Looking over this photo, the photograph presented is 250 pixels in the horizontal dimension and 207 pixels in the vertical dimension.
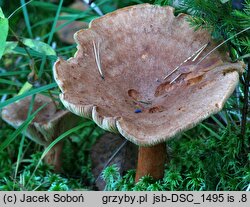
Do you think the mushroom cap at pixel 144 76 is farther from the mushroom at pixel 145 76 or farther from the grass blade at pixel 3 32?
the grass blade at pixel 3 32

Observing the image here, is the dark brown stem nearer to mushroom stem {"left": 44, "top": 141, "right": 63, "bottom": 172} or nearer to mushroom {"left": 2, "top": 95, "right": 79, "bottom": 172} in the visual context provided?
mushroom {"left": 2, "top": 95, "right": 79, "bottom": 172}

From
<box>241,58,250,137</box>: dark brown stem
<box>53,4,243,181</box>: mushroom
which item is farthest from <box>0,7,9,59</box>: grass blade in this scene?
<box>241,58,250,137</box>: dark brown stem

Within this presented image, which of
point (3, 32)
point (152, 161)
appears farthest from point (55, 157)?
point (3, 32)

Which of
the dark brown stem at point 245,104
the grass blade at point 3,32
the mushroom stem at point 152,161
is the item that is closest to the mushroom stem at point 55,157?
the mushroom stem at point 152,161

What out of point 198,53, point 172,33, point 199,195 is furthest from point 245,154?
point 172,33

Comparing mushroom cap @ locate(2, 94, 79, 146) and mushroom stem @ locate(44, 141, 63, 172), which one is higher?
mushroom cap @ locate(2, 94, 79, 146)

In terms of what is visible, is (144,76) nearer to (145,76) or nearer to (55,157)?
(145,76)

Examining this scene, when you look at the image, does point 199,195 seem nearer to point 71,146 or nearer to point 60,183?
point 60,183
